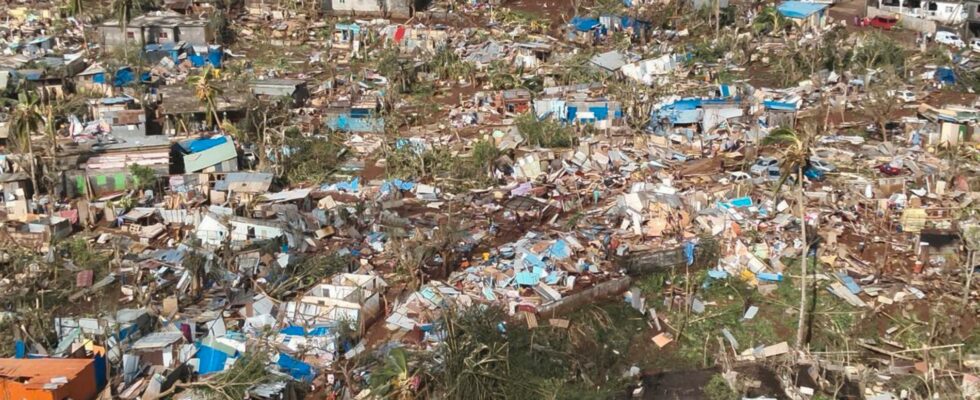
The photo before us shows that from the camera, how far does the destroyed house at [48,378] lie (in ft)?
47.1

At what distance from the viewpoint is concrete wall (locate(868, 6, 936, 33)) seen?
1336 inches

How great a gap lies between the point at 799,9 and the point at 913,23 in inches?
151

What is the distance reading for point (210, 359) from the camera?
53.1ft

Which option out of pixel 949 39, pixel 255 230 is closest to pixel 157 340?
pixel 255 230

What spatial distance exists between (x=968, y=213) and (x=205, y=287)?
1539 centimetres

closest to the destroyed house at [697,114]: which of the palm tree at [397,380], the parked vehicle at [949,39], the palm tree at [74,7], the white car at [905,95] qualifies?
the white car at [905,95]

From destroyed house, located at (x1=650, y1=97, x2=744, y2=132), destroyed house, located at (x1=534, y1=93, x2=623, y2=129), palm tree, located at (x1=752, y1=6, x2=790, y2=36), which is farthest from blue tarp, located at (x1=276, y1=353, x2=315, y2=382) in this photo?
palm tree, located at (x1=752, y1=6, x2=790, y2=36)

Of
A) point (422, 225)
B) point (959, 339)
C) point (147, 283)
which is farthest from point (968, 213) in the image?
point (147, 283)

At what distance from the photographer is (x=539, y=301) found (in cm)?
1797

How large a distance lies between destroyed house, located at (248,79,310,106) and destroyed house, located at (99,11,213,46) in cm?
607

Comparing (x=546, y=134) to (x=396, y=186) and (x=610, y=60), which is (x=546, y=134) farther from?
(x=610, y=60)

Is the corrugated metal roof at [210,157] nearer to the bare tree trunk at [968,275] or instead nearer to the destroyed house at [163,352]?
the destroyed house at [163,352]

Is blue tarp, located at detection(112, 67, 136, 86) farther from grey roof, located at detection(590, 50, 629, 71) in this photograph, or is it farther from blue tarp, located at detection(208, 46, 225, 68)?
grey roof, located at detection(590, 50, 629, 71)

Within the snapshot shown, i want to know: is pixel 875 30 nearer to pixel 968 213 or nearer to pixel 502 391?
pixel 968 213
